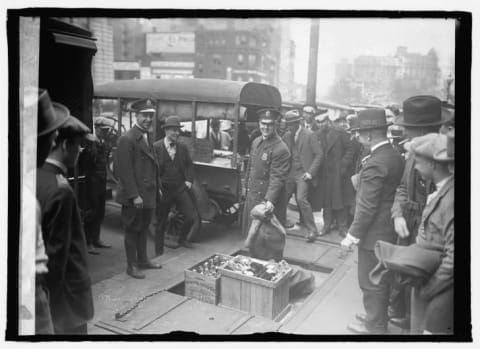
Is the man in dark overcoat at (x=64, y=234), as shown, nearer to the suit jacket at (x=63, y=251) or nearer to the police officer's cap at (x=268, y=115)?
the suit jacket at (x=63, y=251)

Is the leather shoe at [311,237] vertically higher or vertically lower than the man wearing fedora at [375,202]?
lower

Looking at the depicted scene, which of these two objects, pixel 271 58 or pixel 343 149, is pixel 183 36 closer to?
pixel 271 58

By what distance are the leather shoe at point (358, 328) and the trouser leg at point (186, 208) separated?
2.44 m

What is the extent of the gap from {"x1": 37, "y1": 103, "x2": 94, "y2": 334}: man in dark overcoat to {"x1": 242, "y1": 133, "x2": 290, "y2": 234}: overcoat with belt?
6.97 ft

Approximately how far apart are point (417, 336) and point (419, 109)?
1.84m

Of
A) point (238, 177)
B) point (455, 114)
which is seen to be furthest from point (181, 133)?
point (455, 114)

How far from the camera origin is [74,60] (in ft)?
14.1

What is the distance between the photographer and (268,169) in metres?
5.19

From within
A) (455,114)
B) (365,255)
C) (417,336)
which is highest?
(455,114)

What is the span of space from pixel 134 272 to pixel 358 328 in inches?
96.3

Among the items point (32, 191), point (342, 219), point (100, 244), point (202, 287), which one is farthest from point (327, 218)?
point (32, 191)

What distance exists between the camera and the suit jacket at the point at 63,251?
3357 millimetres

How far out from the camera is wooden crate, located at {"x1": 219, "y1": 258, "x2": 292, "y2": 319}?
4.46m

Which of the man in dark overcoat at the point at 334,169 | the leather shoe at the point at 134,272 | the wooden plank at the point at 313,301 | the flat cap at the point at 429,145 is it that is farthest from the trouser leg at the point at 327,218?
the leather shoe at the point at 134,272
